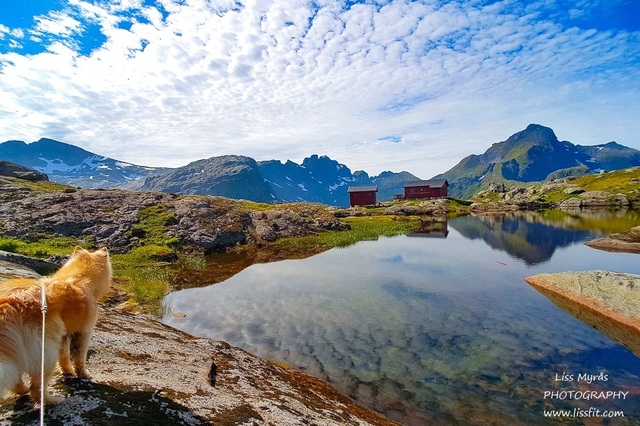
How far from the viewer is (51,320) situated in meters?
7.30

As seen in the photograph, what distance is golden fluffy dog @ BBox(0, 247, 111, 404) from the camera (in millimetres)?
6366

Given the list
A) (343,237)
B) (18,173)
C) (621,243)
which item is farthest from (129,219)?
(18,173)

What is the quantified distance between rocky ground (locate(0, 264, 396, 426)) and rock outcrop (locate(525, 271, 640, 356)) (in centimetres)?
2300

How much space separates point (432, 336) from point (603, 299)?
58.6 feet

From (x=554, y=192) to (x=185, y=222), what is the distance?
208048mm

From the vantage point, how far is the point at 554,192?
646 ft

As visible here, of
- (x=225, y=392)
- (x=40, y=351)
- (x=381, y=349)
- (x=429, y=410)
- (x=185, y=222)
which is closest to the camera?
(x=40, y=351)

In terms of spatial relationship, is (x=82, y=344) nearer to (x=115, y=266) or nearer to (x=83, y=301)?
(x=83, y=301)

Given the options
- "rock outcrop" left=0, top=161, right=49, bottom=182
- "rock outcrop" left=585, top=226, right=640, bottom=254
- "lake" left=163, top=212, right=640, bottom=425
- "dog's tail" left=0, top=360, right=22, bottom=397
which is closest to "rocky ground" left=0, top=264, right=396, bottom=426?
"dog's tail" left=0, top=360, right=22, bottom=397

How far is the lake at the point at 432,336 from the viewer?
18.2 m

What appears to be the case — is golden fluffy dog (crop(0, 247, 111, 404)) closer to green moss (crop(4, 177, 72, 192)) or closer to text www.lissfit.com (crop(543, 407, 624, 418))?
text www.lissfit.com (crop(543, 407, 624, 418))

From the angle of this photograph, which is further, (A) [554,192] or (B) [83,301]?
(A) [554,192]

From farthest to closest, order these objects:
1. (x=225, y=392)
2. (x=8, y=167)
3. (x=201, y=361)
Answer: (x=8, y=167), (x=201, y=361), (x=225, y=392)

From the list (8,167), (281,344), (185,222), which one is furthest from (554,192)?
(8,167)
